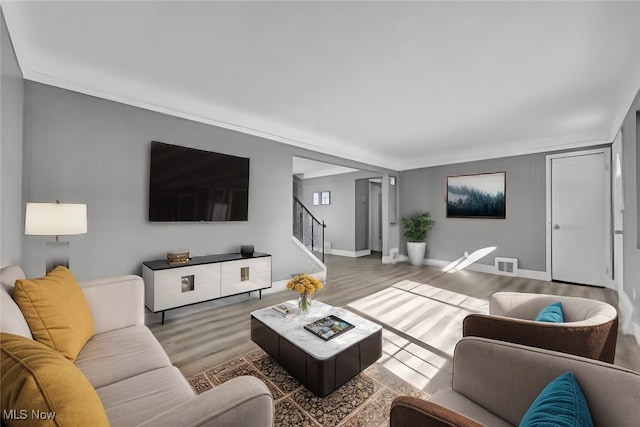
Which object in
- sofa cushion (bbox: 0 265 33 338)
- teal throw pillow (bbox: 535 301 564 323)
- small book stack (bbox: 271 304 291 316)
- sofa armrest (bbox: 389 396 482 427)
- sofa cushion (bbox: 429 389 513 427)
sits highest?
sofa cushion (bbox: 0 265 33 338)

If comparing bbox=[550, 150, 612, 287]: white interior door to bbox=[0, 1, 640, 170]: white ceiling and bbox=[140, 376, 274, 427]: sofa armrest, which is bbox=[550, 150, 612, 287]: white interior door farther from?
bbox=[140, 376, 274, 427]: sofa armrest

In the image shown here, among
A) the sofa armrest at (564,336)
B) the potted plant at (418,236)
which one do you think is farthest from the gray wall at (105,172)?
the potted plant at (418,236)

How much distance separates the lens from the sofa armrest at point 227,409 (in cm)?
81

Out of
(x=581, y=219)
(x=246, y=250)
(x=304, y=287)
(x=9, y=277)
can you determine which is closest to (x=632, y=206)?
(x=581, y=219)

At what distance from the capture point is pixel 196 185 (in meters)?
3.33

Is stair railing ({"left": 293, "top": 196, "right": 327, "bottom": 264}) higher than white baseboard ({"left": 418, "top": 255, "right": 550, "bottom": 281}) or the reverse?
higher

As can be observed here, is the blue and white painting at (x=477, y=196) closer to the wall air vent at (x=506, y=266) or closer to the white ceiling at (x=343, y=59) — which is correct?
the wall air vent at (x=506, y=266)

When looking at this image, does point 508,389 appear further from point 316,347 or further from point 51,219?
point 51,219

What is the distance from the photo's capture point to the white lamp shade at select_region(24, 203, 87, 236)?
188 centimetres

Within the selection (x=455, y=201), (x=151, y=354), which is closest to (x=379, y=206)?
(x=455, y=201)

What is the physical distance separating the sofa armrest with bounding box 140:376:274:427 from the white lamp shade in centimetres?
185

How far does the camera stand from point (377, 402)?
5.64 ft

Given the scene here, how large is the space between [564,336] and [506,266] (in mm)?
4621

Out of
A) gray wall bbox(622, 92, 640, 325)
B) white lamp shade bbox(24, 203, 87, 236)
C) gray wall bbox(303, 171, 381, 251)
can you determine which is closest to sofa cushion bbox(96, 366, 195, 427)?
white lamp shade bbox(24, 203, 87, 236)
